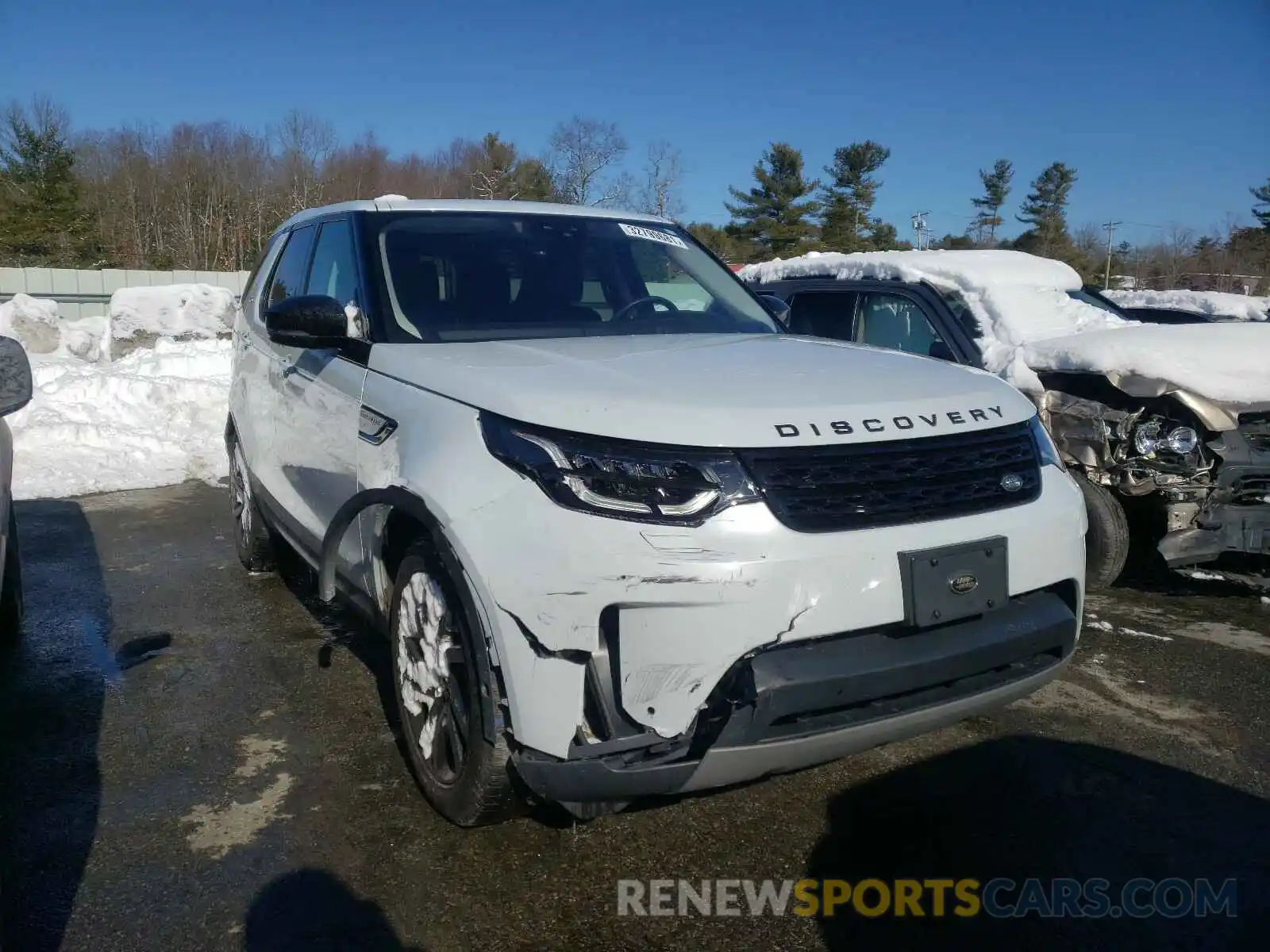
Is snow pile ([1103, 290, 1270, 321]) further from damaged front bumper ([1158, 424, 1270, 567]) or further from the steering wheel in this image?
the steering wheel

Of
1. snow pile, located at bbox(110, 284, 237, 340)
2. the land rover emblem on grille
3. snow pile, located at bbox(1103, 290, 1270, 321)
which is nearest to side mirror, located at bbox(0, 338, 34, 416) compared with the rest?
the land rover emblem on grille

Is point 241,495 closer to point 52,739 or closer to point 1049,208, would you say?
point 52,739

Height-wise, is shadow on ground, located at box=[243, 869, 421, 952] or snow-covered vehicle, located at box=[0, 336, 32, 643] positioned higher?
snow-covered vehicle, located at box=[0, 336, 32, 643]

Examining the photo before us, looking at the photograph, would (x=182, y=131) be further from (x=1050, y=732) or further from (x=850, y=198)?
(x=1050, y=732)

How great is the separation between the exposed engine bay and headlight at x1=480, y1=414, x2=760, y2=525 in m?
3.31

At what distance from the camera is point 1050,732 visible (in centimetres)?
359

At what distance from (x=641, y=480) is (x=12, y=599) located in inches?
135

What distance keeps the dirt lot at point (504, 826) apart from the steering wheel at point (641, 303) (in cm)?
174

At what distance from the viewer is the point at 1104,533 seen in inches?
196

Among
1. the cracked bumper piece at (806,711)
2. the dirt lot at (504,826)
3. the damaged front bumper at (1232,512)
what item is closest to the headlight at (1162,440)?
the damaged front bumper at (1232,512)

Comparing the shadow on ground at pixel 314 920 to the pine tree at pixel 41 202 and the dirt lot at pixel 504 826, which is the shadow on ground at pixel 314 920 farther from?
the pine tree at pixel 41 202

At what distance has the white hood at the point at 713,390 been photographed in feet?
7.63

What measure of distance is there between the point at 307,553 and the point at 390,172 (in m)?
44.5

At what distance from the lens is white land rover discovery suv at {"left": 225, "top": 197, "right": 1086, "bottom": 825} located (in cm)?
221
